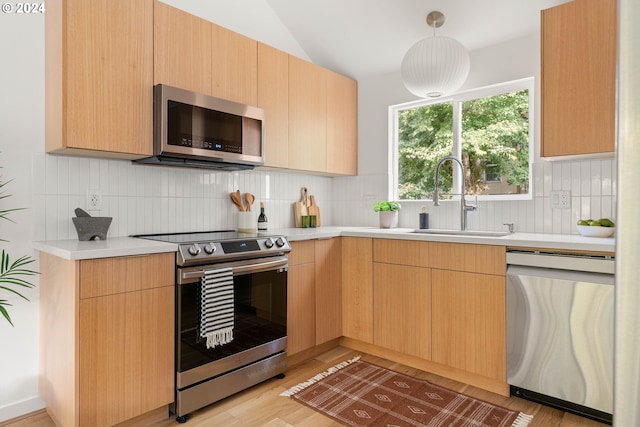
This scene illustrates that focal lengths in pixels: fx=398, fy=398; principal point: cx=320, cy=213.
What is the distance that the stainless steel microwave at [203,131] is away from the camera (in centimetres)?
222

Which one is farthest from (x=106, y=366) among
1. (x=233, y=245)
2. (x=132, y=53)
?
(x=132, y=53)

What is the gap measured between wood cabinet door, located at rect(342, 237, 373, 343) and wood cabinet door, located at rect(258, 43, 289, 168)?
2.70 ft

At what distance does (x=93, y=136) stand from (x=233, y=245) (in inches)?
35.6

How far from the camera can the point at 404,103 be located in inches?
136

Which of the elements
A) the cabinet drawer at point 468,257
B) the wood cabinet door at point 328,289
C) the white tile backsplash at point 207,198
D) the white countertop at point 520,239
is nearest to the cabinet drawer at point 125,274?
the white tile backsplash at point 207,198

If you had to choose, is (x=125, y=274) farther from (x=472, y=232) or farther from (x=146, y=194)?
(x=472, y=232)

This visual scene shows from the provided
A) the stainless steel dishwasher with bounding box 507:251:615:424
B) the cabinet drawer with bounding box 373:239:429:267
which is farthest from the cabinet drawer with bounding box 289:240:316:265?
the stainless steel dishwasher with bounding box 507:251:615:424

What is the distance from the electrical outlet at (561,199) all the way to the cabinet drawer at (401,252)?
92 cm

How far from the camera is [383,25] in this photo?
10.2ft

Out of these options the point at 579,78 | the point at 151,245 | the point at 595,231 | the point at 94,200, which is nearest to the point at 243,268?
the point at 151,245

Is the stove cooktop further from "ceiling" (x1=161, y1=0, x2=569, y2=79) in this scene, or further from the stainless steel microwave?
"ceiling" (x1=161, y1=0, x2=569, y2=79)

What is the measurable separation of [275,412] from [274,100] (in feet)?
6.75

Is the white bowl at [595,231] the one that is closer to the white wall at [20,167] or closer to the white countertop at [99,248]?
the white countertop at [99,248]

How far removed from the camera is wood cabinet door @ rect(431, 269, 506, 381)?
227 cm
